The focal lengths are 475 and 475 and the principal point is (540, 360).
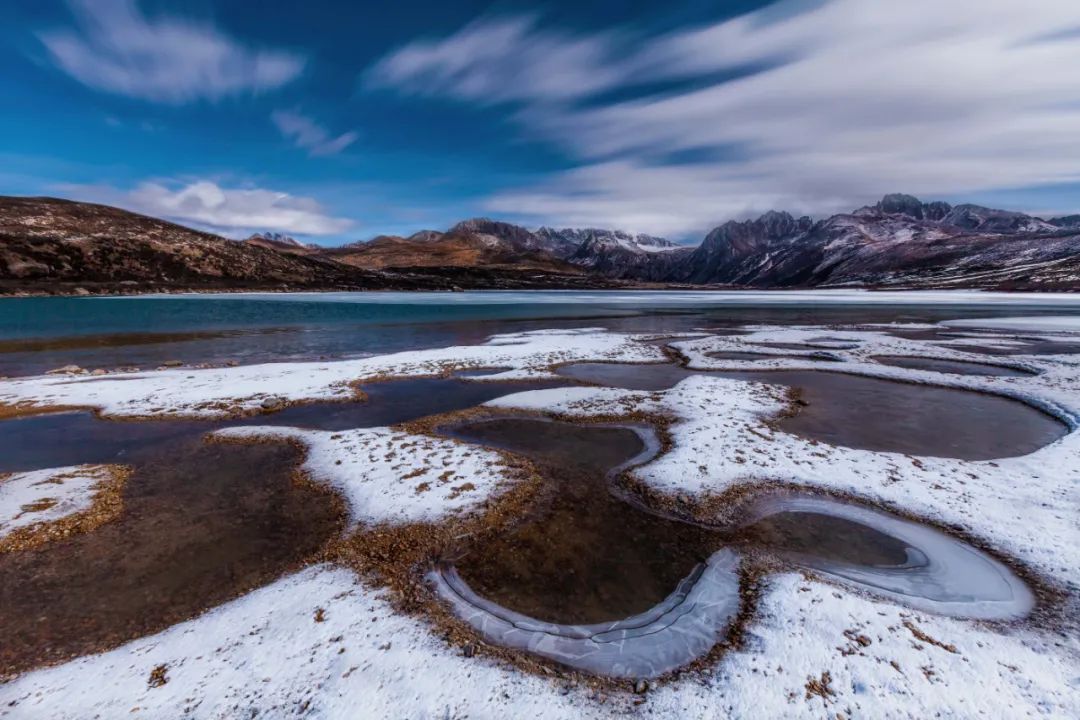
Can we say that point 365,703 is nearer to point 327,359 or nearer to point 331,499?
point 331,499

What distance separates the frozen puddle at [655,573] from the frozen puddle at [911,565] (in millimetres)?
26

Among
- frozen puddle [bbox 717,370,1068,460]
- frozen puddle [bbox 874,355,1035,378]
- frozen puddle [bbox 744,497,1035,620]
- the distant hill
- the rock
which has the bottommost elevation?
frozen puddle [bbox 874,355,1035,378]

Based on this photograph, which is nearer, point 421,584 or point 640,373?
point 421,584

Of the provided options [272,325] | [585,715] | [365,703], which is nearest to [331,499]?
[365,703]

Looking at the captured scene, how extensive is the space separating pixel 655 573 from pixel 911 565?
5.08 meters

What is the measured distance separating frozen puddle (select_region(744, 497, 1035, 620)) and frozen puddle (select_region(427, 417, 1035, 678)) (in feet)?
0.08

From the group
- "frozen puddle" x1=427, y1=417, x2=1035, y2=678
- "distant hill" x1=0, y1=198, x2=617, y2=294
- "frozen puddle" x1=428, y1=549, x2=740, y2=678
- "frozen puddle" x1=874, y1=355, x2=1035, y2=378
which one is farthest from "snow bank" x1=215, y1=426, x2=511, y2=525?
"distant hill" x1=0, y1=198, x2=617, y2=294

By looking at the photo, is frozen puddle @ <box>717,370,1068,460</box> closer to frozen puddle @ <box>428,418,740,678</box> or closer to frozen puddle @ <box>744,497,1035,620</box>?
frozen puddle @ <box>744,497,1035,620</box>

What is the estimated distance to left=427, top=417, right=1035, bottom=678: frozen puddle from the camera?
759 centimetres

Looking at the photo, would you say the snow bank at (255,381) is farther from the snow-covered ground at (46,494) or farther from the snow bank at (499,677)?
the snow bank at (499,677)

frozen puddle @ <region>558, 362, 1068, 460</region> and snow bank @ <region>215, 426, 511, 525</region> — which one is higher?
snow bank @ <region>215, 426, 511, 525</region>

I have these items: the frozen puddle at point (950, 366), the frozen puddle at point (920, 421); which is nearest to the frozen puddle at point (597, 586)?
the frozen puddle at point (920, 421)

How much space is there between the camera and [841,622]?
7555mm

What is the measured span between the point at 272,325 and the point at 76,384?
143ft
